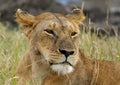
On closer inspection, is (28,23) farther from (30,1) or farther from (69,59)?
(30,1)

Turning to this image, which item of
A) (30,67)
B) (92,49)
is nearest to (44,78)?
(30,67)

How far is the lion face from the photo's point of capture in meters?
5.76

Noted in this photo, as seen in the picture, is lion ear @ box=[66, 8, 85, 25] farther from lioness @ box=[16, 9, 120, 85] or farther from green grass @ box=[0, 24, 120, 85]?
green grass @ box=[0, 24, 120, 85]

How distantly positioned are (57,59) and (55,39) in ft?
0.91

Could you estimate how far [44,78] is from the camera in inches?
240

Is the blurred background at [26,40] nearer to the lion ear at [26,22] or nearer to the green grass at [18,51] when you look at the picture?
the green grass at [18,51]

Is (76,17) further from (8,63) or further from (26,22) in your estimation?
(8,63)

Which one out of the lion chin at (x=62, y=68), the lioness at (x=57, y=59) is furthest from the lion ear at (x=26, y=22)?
the lion chin at (x=62, y=68)

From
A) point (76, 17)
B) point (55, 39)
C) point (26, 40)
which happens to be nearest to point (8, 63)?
point (76, 17)

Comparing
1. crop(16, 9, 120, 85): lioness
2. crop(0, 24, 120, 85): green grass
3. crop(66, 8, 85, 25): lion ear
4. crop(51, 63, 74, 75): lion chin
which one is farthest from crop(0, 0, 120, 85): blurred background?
crop(66, 8, 85, 25): lion ear

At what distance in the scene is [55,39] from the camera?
595 centimetres

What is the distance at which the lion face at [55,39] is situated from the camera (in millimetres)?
5758

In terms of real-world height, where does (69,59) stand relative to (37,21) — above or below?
below

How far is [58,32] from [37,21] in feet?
1.06
